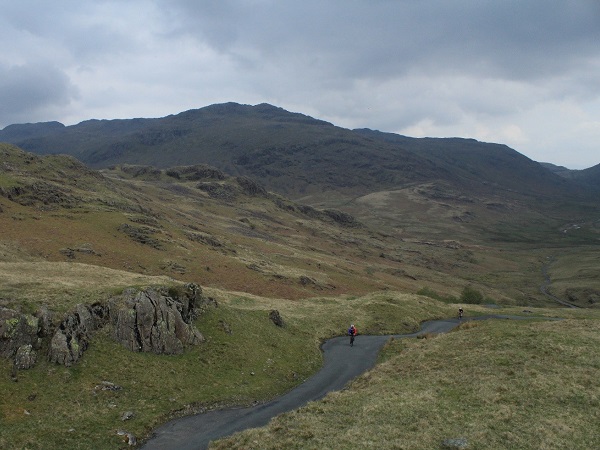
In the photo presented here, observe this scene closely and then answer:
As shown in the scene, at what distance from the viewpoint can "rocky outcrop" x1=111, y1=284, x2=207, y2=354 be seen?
34625 mm

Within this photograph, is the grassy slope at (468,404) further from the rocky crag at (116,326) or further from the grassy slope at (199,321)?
the rocky crag at (116,326)

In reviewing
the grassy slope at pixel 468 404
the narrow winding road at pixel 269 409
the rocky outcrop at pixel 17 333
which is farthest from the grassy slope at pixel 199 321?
the rocky outcrop at pixel 17 333

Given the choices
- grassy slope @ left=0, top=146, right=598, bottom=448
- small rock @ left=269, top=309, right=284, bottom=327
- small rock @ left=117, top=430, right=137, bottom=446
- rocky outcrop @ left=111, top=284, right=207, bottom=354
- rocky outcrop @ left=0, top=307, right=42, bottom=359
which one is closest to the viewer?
small rock @ left=117, top=430, right=137, bottom=446

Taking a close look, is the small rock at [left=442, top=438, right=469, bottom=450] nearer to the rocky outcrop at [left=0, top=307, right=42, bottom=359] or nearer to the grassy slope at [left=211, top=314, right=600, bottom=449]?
the grassy slope at [left=211, top=314, right=600, bottom=449]

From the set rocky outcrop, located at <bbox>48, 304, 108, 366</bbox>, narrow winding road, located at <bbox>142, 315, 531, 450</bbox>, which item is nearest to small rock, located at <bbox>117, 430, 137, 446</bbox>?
narrow winding road, located at <bbox>142, 315, 531, 450</bbox>

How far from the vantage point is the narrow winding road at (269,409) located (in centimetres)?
2611

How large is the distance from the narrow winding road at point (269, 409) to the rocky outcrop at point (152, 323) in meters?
8.22

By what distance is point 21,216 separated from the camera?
269 feet

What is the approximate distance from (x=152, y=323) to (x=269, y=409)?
1253 centimetres

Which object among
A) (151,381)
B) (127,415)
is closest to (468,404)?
(127,415)

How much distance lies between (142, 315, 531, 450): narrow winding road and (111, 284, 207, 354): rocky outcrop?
27.0 feet

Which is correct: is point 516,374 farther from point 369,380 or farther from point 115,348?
point 115,348

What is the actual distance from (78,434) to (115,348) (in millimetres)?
9150

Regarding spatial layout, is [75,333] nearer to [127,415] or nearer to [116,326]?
[116,326]
